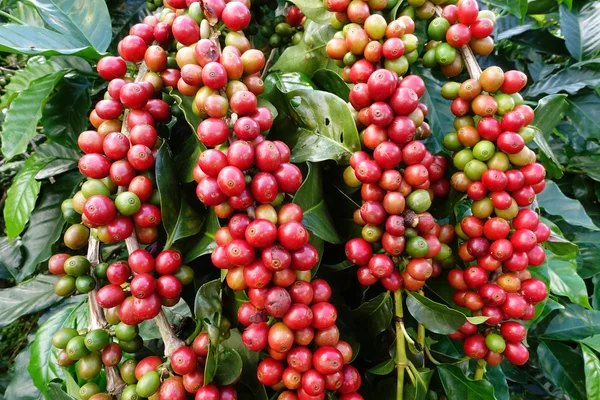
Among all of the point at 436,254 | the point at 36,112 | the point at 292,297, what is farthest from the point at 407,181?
the point at 36,112

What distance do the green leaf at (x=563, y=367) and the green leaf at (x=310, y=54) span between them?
0.89 m

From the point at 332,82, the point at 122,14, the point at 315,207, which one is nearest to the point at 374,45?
the point at 332,82

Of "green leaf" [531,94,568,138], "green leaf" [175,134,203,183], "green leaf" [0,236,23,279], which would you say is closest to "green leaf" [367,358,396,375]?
"green leaf" [175,134,203,183]

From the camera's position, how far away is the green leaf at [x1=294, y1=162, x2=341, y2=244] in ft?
2.02

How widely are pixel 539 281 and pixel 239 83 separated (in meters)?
0.56

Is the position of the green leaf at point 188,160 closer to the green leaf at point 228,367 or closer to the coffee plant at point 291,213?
the coffee plant at point 291,213

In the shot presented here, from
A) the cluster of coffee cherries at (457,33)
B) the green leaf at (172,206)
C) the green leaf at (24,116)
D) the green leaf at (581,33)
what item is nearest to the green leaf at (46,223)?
the green leaf at (24,116)

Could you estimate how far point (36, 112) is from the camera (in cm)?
78

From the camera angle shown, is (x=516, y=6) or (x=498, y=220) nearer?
(x=498, y=220)

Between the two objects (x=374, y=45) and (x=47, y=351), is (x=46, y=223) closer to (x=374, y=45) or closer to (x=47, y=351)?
(x=47, y=351)

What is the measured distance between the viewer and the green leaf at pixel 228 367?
57cm

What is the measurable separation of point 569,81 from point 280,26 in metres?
0.80

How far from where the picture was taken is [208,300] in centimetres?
58

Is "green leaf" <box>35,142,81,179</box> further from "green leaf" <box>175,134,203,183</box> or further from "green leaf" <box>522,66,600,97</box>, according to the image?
"green leaf" <box>522,66,600,97</box>
